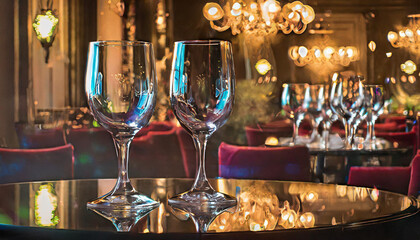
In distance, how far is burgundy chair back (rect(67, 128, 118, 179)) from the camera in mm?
3543

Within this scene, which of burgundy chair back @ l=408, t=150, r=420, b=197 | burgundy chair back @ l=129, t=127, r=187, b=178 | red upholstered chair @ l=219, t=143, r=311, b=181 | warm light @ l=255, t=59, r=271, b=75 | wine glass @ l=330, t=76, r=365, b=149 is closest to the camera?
burgundy chair back @ l=408, t=150, r=420, b=197

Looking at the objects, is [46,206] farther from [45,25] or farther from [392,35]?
[392,35]

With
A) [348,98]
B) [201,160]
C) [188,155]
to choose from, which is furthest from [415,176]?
[188,155]

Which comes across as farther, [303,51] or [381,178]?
[303,51]

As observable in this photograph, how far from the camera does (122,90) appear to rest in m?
0.68

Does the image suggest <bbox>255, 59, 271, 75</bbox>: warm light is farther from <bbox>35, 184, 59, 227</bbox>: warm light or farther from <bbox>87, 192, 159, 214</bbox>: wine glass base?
<bbox>87, 192, 159, 214</bbox>: wine glass base

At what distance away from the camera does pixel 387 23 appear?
6184mm

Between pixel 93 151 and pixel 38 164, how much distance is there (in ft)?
4.15

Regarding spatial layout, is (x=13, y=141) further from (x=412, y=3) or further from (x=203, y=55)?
(x=203, y=55)

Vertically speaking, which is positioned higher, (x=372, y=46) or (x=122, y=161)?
(x=372, y=46)

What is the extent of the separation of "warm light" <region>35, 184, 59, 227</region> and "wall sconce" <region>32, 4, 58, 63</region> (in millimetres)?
4989

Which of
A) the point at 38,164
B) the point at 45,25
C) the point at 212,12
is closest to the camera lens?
the point at 38,164

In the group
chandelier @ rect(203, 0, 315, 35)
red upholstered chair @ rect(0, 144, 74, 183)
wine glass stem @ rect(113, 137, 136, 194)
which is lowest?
red upholstered chair @ rect(0, 144, 74, 183)

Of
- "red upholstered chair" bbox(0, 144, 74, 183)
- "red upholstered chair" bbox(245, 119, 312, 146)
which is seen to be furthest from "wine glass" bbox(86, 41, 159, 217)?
"red upholstered chair" bbox(245, 119, 312, 146)
